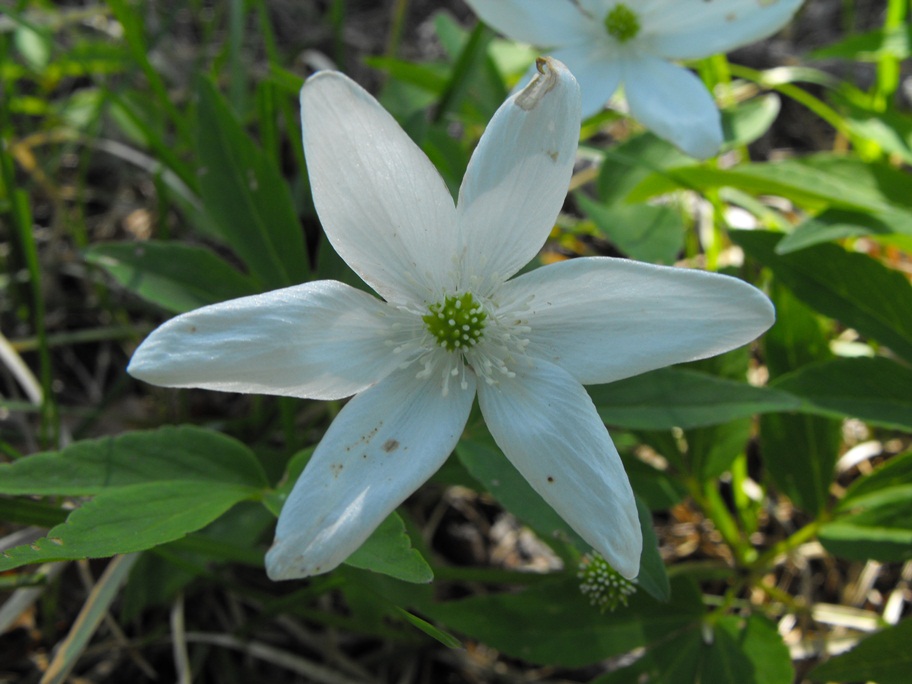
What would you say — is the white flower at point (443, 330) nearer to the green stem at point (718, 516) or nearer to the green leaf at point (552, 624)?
the green leaf at point (552, 624)

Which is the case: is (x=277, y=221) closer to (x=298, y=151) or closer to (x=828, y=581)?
(x=298, y=151)

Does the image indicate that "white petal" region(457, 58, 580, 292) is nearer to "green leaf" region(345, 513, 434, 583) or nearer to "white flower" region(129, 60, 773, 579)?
"white flower" region(129, 60, 773, 579)

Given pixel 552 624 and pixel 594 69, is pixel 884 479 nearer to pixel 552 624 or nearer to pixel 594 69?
pixel 552 624

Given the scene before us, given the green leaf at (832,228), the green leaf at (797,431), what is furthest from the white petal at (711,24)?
the green leaf at (797,431)

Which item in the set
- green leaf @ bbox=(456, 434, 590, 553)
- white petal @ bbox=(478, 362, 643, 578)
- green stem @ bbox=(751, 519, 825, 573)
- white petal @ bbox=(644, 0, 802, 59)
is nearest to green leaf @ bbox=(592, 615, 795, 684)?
green stem @ bbox=(751, 519, 825, 573)

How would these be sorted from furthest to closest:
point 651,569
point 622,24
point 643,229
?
1. point 622,24
2. point 643,229
3. point 651,569

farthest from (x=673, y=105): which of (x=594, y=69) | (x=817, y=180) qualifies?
(x=817, y=180)

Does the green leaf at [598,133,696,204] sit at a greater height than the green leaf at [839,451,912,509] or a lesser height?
greater
